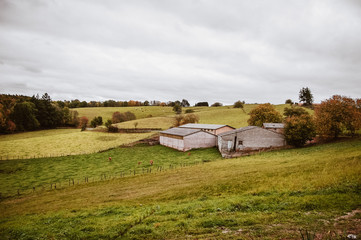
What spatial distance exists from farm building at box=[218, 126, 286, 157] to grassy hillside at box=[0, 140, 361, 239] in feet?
84.1

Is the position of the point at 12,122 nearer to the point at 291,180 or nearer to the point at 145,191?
the point at 145,191

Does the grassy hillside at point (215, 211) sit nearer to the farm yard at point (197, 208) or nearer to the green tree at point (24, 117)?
the farm yard at point (197, 208)

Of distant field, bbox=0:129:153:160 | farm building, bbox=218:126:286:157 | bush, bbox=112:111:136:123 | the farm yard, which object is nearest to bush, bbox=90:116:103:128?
bush, bbox=112:111:136:123

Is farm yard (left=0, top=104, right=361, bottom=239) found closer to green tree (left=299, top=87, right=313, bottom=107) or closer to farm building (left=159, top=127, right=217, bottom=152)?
farm building (left=159, top=127, right=217, bottom=152)

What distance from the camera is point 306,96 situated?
10738cm

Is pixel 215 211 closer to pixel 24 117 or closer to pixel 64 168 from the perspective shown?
pixel 64 168

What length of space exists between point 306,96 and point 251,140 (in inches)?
3313

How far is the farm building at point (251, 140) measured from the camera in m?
43.7

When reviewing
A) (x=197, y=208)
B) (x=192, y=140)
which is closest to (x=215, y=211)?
(x=197, y=208)

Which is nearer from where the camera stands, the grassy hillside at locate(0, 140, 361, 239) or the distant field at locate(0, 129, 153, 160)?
the grassy hillside at locate(0, 140, 361, 239)

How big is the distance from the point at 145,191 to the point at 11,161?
3931 cm

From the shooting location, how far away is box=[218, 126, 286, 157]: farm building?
143ft

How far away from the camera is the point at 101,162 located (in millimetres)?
40969

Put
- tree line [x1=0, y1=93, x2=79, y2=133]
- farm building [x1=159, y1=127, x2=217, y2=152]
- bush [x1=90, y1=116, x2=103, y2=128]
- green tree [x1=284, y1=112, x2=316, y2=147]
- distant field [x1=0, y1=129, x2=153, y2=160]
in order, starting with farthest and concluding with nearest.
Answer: bush [x1=90, y1=116, x2=103, y2=128]
tree line [x1=0, y1=93, x2=79, y2=133]
farm building [x1=159, y1=127, x2=217, y2=152]
distant field [x1=0, y1=129, x2=153, y2=160]
green tree [x1=284, y1=112, x2=316, y2=147]
